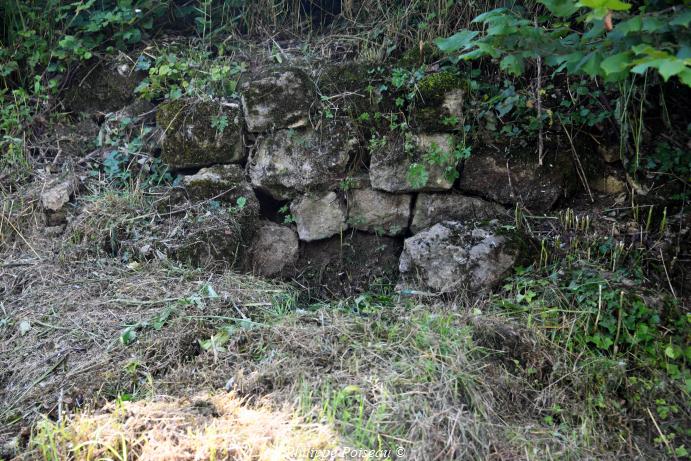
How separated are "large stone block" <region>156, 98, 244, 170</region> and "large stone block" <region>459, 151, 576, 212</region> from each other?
1.59 meters

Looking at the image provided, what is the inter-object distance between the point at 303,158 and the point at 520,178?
56.0 inches

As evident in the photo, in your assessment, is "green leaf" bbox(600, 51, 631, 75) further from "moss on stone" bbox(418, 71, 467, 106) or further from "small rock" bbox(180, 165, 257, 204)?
"small rock" bbox(180, 165, 257, 204)

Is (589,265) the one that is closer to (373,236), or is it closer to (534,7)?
(373,236)

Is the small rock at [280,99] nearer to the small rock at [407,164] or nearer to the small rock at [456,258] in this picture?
the small rock at [407,164]

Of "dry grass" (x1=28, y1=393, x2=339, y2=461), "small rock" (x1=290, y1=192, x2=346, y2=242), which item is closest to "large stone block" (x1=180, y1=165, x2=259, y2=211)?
"small rock" (x1=290, y1=192, x2=346, y2=242)

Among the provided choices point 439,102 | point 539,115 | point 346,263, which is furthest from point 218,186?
point 539,115

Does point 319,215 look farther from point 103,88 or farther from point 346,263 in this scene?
point 103,88

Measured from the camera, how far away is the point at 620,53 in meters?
2.39

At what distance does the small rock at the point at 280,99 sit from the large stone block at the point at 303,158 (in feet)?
0.29

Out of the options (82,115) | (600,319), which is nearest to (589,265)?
(600,319)

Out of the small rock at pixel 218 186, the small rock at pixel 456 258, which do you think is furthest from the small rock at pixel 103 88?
the small rock at pixel 456 258

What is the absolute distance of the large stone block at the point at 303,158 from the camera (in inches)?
159

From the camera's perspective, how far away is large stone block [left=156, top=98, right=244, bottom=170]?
4.13 meters

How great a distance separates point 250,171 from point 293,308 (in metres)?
1.14
